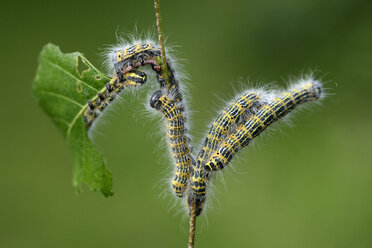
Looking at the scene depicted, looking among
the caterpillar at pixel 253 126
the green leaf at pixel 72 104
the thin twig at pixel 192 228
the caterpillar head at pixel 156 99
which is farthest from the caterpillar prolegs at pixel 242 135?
the green leaf at pixel 72 104

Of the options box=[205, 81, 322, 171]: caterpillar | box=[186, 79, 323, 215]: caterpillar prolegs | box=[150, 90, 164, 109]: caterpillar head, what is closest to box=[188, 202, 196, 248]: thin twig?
box=[186, 79, 323, 215]: caterpillar prolegs

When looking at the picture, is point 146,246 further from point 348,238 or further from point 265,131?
point 265,131

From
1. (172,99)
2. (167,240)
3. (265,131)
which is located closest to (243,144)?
(265,131)

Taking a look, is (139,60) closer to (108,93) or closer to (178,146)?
(108,93)

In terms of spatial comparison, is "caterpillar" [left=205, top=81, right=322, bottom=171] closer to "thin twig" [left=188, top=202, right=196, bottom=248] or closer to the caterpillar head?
"thin twig" [left=188, top=202, right=196, bottom=248]

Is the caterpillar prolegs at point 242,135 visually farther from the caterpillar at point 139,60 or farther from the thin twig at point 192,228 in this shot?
A: the caterpillar at point 139,60

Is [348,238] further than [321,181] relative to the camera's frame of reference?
No
